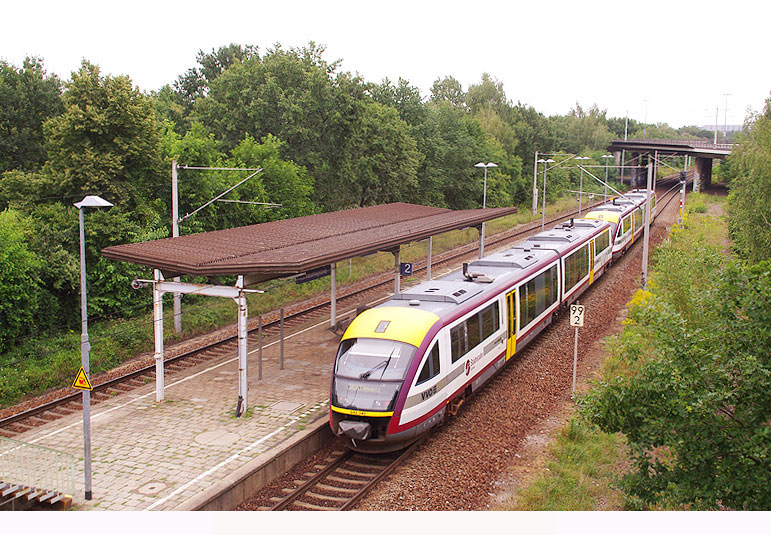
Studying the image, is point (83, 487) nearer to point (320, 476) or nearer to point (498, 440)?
point (320, 476)

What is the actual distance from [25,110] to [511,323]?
25459 mm

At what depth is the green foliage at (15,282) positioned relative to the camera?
18391 mm

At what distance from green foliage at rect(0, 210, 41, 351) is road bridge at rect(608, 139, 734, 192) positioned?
144 ft

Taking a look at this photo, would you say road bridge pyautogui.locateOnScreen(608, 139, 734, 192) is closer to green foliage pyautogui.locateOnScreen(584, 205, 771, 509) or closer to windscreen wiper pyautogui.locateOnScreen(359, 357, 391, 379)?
windscreen wiper pyautogui.locateOnScreen(359, 357, 391, 379)

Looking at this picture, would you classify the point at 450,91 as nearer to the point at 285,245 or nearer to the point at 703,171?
the point at 703,171

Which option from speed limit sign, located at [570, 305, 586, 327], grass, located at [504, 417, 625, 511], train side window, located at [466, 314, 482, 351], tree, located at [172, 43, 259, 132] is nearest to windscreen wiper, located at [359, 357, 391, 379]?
train side window, located at [466, 314, 482, 351]

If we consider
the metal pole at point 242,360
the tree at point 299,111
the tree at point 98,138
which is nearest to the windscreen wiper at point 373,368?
the metal pole at point 242,360

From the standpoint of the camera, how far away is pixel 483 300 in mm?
14539

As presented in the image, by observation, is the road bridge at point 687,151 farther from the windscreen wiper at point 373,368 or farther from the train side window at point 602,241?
the windscreen wiper at point 373,368

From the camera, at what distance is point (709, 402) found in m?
8.00

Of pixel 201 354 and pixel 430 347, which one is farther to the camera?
pixel 201 354

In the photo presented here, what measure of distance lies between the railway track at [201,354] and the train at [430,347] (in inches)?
188

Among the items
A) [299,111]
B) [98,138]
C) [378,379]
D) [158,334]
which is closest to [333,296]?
[158,334]

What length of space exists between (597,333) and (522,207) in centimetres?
4326
